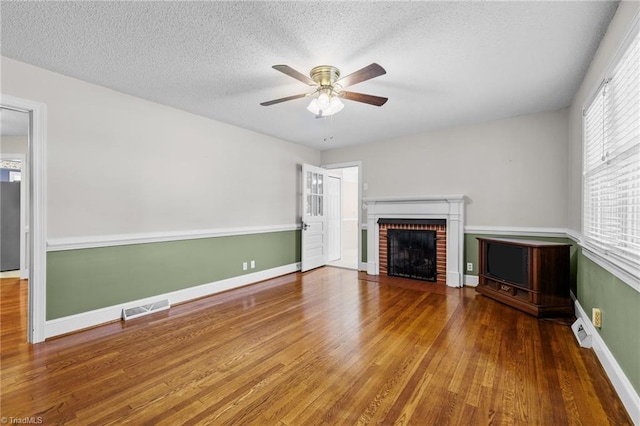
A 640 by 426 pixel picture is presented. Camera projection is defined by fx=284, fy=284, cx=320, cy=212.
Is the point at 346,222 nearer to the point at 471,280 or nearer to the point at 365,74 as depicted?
the point at 471,280

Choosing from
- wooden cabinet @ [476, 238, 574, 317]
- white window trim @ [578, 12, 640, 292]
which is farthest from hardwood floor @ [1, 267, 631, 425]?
white window trim @ [578, 12, 640, 292]

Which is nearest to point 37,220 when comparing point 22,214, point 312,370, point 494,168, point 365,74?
point 312,370

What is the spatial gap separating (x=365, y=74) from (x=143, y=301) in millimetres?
3352

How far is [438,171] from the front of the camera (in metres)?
4.63

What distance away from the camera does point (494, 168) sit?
4164 millimetres

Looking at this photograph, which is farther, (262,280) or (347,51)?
(262,280)

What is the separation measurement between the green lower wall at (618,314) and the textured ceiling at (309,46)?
1.78 meters

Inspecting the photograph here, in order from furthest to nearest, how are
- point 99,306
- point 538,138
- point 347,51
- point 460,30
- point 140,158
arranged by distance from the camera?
point 538,138 → point 140,158 → point 99,306 → point 347,51 → point 460,30

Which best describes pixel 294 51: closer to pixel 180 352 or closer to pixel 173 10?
pixel 173 10

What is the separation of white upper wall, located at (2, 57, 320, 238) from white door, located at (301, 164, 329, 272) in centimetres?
82

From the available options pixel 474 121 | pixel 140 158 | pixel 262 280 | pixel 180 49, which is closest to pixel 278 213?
pixel 262 280

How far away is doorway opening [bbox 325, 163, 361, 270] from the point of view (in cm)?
585

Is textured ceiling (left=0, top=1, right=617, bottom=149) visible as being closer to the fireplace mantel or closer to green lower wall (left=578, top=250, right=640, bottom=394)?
the fireplace mantel

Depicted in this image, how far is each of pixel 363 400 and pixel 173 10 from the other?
2756 millimetres
